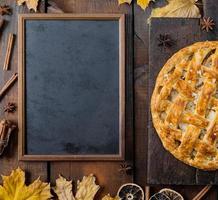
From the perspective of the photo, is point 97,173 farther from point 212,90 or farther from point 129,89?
point 212,90

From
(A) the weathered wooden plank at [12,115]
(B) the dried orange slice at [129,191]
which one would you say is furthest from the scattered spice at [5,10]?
(B) the dried orange slice at [129,191]

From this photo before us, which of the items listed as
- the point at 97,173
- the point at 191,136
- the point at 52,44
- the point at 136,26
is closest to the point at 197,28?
the point at 136,26

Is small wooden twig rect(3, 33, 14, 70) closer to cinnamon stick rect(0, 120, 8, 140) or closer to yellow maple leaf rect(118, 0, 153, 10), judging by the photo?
cinnamon stick rect(0, 120, 8, 140)

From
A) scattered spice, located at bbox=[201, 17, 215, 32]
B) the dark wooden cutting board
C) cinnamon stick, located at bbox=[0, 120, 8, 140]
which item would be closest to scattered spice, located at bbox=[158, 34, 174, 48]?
the dark wooden cutting board

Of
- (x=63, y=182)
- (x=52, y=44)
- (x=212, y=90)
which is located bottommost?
(x=63, y=182)

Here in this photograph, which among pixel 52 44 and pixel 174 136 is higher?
pixel 52 44

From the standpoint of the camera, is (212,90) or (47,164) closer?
(212,90)

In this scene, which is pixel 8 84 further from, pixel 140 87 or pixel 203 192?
pixel 203 192

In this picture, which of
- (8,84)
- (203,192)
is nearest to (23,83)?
(8,84)
